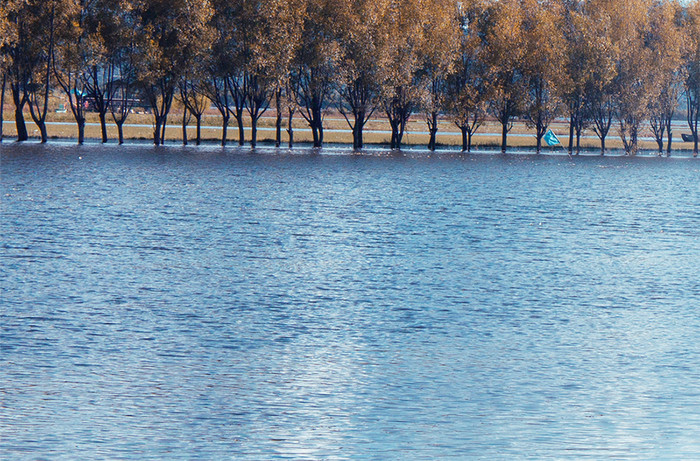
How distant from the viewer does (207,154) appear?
10106 centimetres

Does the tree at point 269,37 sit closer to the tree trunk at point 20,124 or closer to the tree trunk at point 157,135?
the tree trunk at point 157,135

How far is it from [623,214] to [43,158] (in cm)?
5010

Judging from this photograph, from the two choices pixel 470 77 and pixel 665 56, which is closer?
pixel 470 77

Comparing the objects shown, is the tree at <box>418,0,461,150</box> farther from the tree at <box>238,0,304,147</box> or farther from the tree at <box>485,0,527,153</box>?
the tree at <box>238,0,304,147</box>

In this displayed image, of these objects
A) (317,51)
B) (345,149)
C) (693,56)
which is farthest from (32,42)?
(693,56)

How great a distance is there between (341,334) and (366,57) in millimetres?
90902

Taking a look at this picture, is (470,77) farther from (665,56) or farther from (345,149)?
(665,56)

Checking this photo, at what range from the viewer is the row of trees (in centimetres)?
10306

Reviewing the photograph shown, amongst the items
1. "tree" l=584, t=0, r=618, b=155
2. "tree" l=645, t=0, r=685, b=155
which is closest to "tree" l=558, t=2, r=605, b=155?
"tree" l=584, t=0, r=618, b=155

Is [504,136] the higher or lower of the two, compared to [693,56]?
lower

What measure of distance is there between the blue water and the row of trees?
56.9 metres

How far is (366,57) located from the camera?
10900 centimetres

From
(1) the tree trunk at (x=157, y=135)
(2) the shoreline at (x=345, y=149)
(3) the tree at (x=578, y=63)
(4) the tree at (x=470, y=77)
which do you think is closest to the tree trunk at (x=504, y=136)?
(2) the shoreline at (x=345, y=149)

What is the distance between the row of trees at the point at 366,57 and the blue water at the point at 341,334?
187ft
